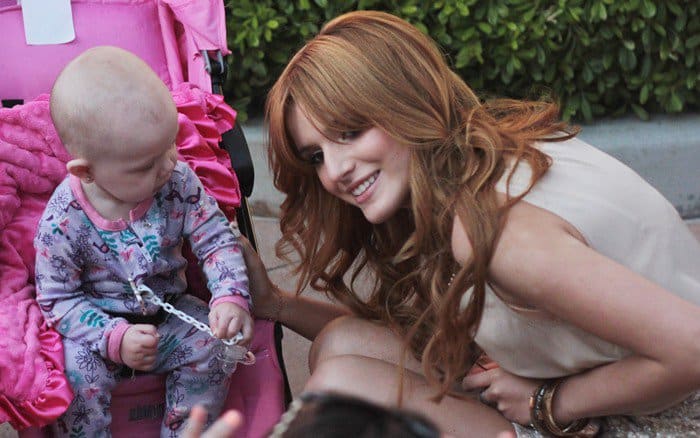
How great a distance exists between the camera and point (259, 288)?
2.40 meters

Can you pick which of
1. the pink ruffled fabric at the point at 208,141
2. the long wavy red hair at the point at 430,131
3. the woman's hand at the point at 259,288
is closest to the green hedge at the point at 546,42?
the pink ruffled fabric at the point at 208,141

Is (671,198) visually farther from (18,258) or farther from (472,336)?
(18,258)

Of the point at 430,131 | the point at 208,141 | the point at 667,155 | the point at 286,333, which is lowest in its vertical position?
the point at 286,333

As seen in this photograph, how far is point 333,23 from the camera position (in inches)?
82.0

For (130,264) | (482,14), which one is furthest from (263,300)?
(482,14)

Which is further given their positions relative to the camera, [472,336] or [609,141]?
[609,141]

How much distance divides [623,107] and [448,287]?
8.36 feet

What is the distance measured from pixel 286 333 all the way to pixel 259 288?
1.00 meters

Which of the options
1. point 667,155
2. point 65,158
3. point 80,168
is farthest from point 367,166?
point 667,155

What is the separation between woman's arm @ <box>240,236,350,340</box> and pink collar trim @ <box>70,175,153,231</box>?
1.03 ft

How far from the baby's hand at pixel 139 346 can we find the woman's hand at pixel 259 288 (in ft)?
1.28

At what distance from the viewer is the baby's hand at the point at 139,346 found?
1982 millimetres

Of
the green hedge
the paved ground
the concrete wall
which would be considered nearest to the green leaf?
the green hedge

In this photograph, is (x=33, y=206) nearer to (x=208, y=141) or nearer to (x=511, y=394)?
(x=208, y=141)
